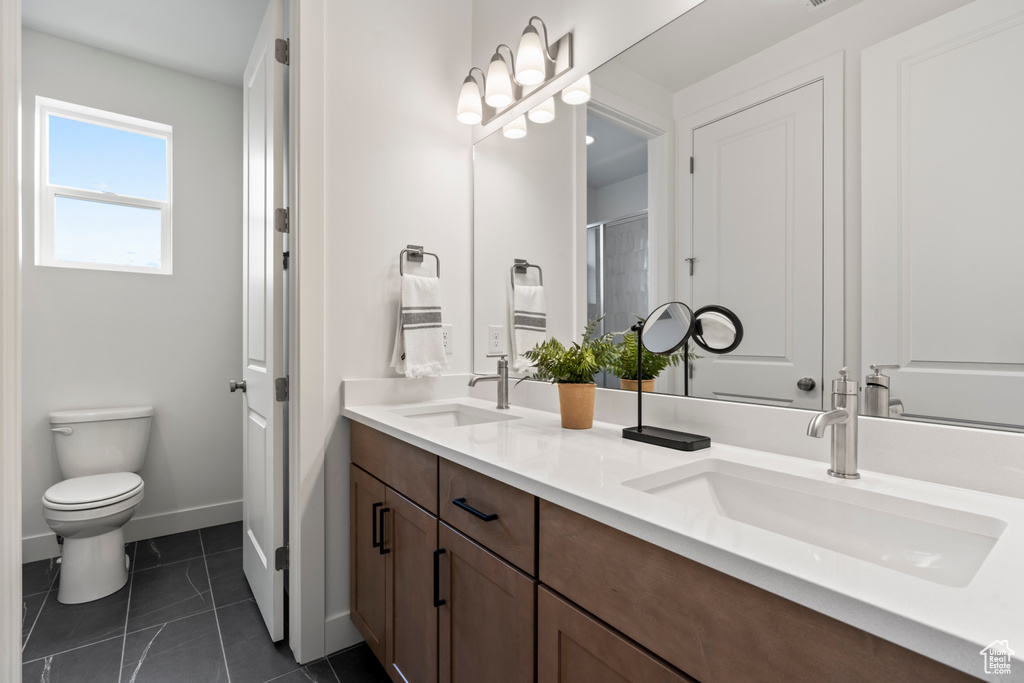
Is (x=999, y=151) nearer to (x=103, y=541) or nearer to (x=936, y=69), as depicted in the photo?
(x=936, y=69)

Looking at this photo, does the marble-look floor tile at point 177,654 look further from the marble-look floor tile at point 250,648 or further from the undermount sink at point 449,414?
the undermount sink at point 449,414

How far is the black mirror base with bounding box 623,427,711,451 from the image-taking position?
1059mm

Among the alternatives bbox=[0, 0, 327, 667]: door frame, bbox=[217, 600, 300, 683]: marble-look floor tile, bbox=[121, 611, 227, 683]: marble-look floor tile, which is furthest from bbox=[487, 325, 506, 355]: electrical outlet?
bbox=[121, 611, 227, 683]: marble-look floor tile

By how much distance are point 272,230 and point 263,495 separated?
38.3 inches

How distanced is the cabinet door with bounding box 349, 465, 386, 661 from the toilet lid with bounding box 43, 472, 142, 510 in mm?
1102

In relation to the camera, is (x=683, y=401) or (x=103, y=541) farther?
(x=103, y=541)

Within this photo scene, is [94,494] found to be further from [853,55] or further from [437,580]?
[853,55]

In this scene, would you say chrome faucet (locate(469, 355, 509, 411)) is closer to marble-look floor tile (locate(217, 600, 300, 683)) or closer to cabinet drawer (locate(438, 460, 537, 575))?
cabinet drawer (locate(438, 460, 537, 575))

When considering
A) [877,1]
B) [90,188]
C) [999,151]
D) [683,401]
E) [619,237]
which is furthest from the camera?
[90,188]

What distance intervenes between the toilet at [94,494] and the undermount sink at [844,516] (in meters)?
2.22

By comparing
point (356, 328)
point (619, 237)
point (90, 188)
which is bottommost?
point (356, 328)

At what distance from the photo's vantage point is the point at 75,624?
1805 millimetres

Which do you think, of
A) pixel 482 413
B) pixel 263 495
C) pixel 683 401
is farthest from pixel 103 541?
pixel 683 401

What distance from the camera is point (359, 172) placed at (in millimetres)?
1750
